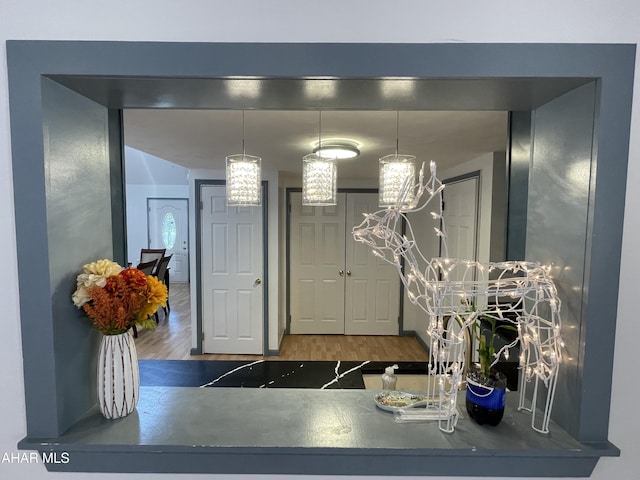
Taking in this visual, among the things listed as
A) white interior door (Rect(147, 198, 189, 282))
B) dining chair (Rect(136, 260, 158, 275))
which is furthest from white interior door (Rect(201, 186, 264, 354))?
white interior door (Rect(147, 198, 189, 282))

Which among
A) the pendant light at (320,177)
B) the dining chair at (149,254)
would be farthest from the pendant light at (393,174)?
the dining chair at (149,254)

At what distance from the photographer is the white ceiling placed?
74.1 inches

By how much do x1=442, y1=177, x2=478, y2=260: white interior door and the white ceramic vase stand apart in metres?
2.57

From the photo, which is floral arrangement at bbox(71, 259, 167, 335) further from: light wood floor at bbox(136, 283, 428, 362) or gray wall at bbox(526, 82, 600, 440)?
light wood floor at bbox(136, 283, 428, 362)

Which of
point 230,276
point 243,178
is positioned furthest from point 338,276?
point 243,178

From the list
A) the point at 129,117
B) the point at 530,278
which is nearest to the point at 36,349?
the point at 530,278

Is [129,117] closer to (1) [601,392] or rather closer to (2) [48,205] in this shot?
(2) [48,205]

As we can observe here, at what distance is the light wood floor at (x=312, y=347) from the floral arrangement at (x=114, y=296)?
330cm

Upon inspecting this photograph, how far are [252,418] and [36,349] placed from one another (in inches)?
22.2

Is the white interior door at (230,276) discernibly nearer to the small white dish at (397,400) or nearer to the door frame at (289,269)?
the door frame at (289,269)

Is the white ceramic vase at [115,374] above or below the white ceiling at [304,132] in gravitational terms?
below

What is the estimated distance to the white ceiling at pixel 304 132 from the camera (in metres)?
1.88

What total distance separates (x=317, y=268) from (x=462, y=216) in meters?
2.21

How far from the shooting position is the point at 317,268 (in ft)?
15.6
